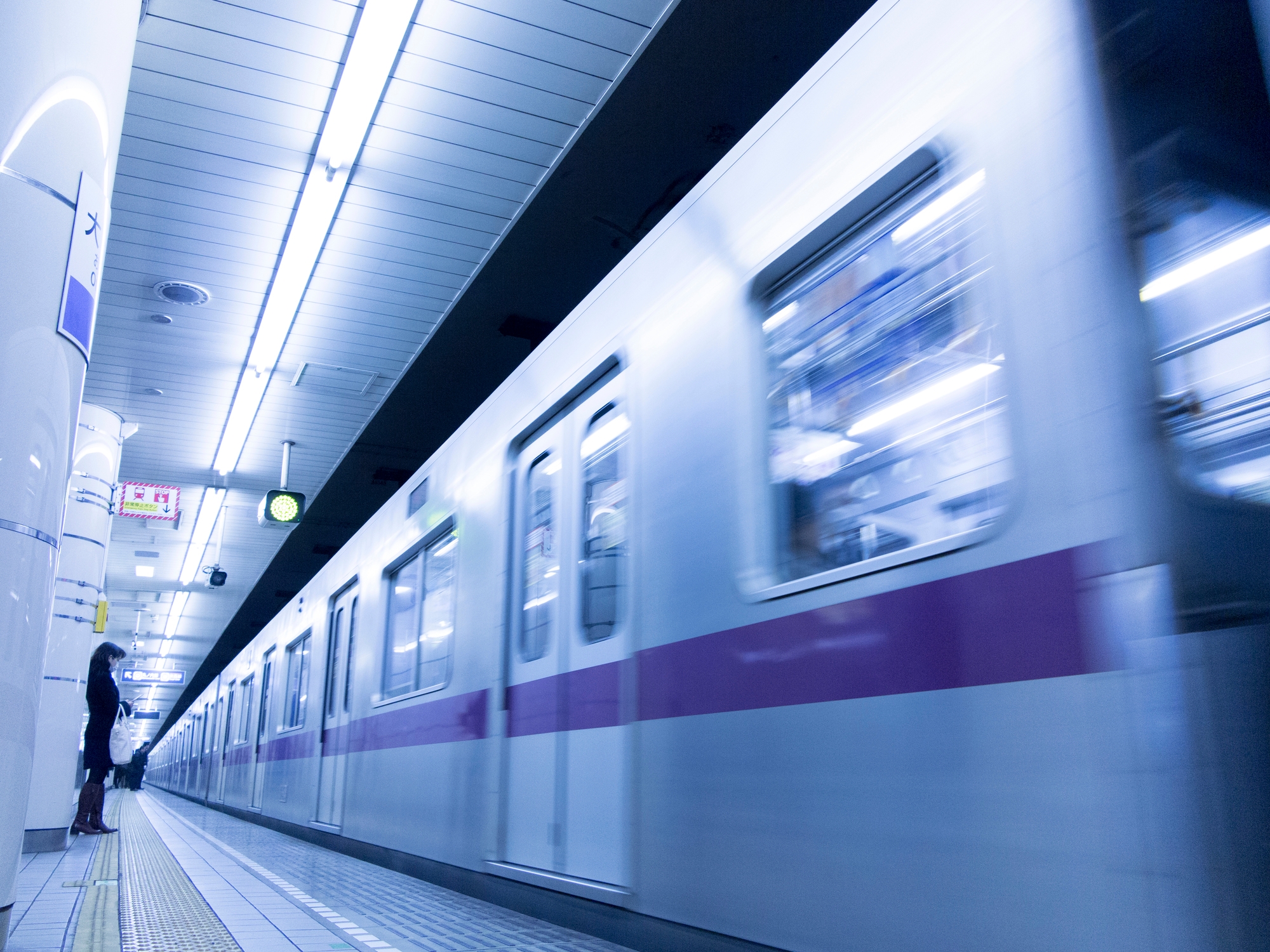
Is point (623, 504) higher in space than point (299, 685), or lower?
higher

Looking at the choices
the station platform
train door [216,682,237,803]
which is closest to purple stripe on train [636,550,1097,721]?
the station platform

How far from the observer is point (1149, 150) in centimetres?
173

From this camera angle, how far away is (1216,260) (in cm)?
163

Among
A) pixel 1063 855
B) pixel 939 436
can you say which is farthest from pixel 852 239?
pixel 1063 855

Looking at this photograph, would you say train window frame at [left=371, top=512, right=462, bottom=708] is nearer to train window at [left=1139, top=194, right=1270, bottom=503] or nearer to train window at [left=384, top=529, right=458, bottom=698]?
train window at [left=384, top=529, right=458, bottom=698]

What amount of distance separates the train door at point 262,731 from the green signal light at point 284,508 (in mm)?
1920

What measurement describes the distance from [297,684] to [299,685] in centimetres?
16

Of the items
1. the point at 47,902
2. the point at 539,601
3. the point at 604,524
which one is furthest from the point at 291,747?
the point at 604,524

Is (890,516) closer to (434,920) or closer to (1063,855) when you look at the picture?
(1063,855)

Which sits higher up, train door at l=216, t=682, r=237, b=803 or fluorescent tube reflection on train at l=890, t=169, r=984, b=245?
fluorescent tube reflection on train at l=890, t=169, r=984, b=245

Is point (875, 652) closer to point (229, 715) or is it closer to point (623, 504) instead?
point (623, 504)

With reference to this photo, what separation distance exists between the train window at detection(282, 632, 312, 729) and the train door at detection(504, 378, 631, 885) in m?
5.58

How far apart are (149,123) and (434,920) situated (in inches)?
203

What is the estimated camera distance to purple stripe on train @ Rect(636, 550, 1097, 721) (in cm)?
179
